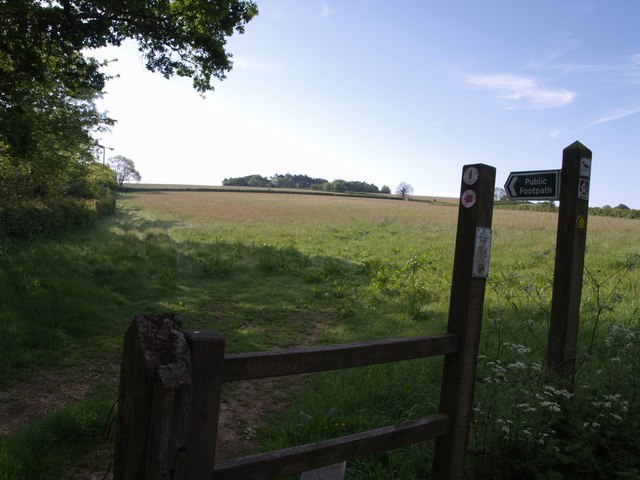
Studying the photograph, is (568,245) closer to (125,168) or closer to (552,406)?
(552,406)

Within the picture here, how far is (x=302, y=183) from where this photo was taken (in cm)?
12362

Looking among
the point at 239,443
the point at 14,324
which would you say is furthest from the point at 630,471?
the point at 14,324

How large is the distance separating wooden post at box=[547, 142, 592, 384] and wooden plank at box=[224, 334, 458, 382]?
148 cm

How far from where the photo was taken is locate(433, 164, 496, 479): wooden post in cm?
269

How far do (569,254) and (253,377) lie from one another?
9.54ft

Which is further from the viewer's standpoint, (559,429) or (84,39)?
(84,39)

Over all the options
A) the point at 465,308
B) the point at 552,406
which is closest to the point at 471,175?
the point at 465,308

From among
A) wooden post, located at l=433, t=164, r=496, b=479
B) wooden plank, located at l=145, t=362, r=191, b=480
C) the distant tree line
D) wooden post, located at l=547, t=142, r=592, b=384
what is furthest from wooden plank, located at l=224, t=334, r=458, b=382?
the distant tree line

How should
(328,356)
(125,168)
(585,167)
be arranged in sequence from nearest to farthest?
(328,356) < (585,167) < (125,168)

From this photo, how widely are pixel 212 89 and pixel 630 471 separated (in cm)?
1206

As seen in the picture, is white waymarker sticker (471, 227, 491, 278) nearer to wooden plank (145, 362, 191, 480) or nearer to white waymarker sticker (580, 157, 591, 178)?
white waymarker sticker (580, 157, 591, 178)

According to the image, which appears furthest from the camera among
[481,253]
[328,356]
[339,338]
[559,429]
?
[339,338]

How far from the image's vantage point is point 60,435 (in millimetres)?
3869

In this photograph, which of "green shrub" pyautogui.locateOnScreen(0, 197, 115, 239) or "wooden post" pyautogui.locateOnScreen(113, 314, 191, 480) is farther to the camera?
"green shrub" pyautogui.locateOnScreen(0, 197, 115, 239)
